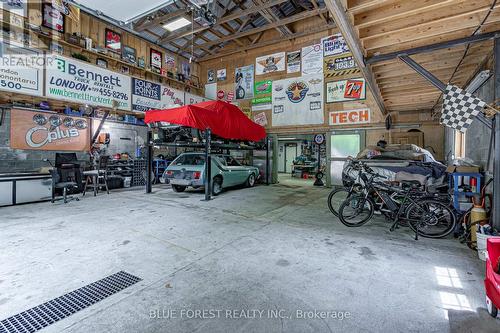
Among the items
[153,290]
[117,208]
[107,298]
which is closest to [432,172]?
[153,290]

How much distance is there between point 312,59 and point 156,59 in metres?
7.20

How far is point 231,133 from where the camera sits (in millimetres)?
7141

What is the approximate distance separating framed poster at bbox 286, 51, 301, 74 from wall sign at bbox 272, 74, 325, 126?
16.6 inches

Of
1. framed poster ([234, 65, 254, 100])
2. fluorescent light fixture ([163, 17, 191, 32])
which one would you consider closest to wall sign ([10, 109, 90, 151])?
fluorescent light fixture ([163, 17, 191, 32])

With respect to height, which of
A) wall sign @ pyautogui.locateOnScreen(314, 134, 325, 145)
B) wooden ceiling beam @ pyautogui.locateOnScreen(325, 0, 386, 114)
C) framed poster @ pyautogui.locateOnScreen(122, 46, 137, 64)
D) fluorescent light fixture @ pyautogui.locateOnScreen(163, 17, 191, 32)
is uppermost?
fluorescent light fixture @ pyautogui.locateOnScreen(163, 17, 191, 32)

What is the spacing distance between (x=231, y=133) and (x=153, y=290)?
18.3ft

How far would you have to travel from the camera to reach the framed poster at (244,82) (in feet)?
37.5

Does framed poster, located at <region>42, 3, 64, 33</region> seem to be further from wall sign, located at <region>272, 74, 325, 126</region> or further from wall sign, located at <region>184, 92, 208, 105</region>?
wall sign, located at <region>272, 74, 325, 126</region>

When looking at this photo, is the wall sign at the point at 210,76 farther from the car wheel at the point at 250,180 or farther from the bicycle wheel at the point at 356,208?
the bicycle wheel at the point at 356,208

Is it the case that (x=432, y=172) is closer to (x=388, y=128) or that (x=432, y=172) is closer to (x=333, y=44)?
(x=388, y=128)

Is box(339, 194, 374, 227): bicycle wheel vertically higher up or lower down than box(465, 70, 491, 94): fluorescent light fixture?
lower down

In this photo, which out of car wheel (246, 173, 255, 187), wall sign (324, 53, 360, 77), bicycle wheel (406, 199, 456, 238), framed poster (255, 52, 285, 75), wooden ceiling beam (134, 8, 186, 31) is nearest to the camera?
bicycle wheel (406, 199, 456, 238)

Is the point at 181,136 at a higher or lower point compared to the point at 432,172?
higher

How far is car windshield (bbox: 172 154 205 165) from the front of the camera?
6886 millimetres
